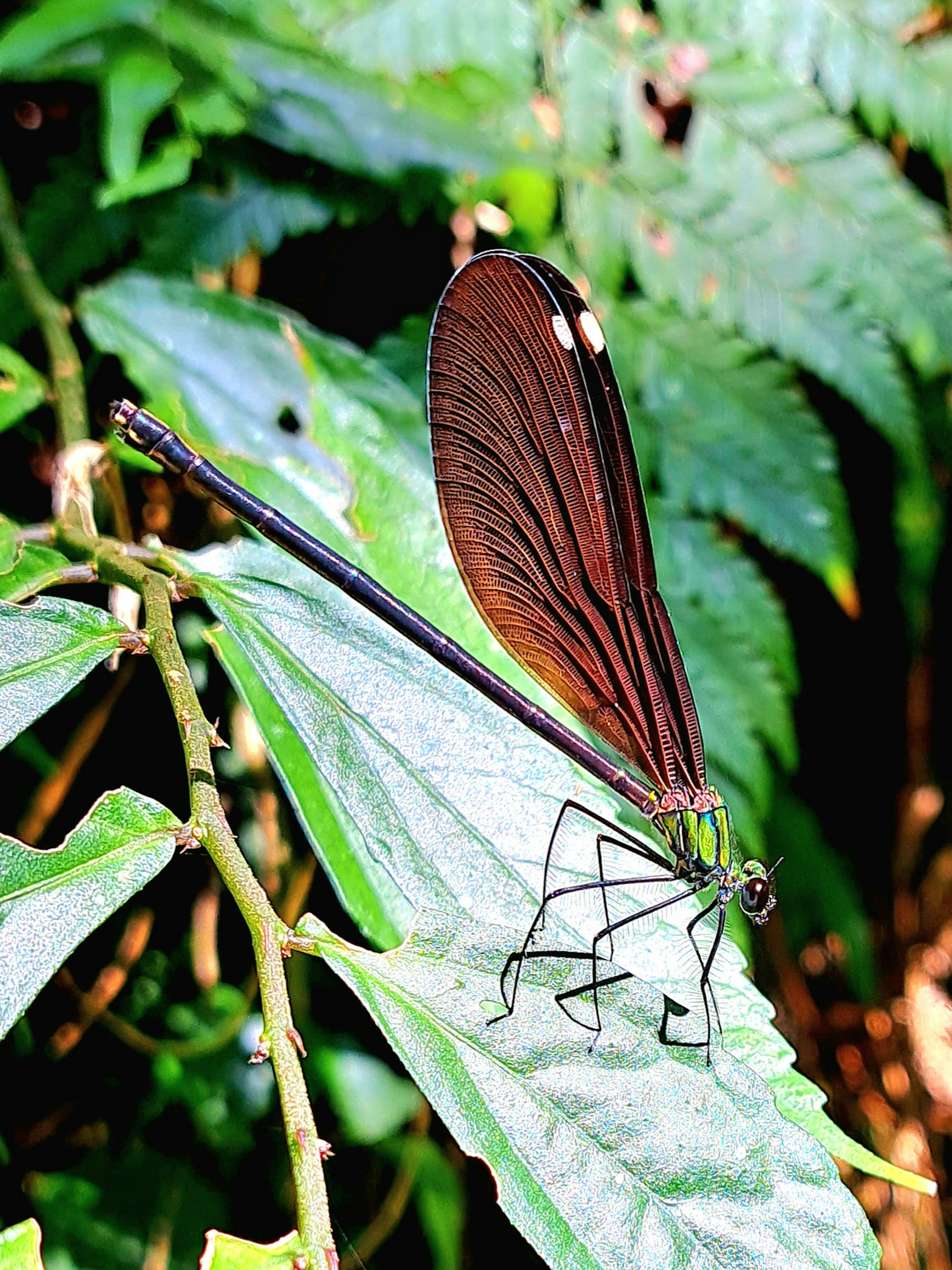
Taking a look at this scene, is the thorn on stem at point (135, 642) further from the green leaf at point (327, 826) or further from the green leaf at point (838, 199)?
the green leaf at point (838, 199)

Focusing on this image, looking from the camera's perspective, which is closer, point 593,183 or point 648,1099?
point 648,1099

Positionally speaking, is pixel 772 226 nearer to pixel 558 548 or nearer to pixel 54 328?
pixel 558 548

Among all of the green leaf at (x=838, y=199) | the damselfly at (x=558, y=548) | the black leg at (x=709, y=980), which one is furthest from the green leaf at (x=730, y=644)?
the black leg at (x=709, y=980)

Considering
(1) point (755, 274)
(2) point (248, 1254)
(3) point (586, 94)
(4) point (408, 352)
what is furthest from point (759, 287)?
(2) point (248, 1254)

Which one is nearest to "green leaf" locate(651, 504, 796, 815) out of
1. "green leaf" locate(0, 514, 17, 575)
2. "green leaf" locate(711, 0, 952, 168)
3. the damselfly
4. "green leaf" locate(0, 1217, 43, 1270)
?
the damselfly

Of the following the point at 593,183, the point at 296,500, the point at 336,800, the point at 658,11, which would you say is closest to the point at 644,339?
the point at 593,183

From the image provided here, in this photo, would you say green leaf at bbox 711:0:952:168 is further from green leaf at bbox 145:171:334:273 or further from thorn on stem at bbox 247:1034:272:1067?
thorn on stem at bbox 247:1034:272:1067

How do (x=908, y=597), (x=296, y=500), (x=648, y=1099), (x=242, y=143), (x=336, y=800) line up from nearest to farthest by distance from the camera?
1. (x=648, y=1099)
2. (x=336, y=800)
3. (x=296, y=500)
4. (x=242, y=143)
5. (x=908, y=597)

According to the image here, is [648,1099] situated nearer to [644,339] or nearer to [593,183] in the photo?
[644,339]
